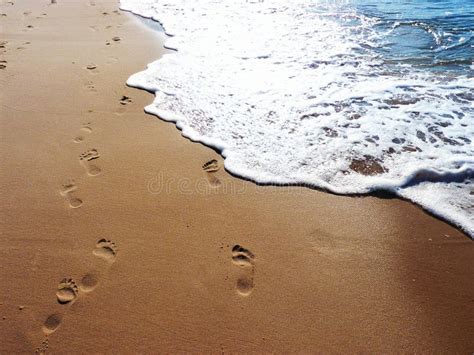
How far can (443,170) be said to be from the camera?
2961 millimetres

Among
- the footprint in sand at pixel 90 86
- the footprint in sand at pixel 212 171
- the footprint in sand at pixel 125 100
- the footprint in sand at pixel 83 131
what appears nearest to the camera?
the footprint in sand at pixel 212 171

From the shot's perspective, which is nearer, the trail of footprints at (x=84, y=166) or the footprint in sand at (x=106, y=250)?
the footprint in sand at (x=106, y=250)

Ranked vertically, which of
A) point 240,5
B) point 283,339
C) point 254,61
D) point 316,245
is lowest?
point 283,339

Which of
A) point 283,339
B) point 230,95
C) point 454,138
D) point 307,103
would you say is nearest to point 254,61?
point 230,95

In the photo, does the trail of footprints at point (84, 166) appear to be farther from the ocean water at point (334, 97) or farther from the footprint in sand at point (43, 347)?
the footprint in sand at point (43, 347)

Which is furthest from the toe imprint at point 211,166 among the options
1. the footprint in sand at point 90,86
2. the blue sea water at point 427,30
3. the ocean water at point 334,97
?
the blue sea water at point 427,30

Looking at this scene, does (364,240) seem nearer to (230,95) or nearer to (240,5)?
(230,95)

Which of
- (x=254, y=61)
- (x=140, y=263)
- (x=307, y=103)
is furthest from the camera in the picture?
(x=254, y=61)

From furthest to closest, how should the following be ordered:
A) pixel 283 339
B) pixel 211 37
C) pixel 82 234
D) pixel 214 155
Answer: pixel 211 37
pixel 214 155
pixel 82 234
pixel 283 339

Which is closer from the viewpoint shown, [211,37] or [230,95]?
[230,95]

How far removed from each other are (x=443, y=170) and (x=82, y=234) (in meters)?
3.25

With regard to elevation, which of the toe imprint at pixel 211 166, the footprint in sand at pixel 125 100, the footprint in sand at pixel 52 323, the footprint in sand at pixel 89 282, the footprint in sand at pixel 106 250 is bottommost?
the footprint in sand at pixel 52 323

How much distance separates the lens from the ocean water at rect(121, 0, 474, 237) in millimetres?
2996

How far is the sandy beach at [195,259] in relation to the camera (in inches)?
75.8
